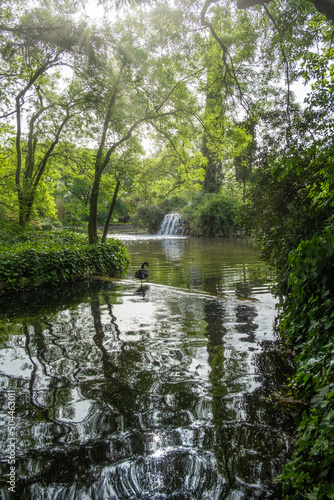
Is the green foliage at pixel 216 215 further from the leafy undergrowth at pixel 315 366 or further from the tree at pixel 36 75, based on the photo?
the leafy undergrowth at pixel 315 366

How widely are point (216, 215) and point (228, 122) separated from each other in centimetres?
1901

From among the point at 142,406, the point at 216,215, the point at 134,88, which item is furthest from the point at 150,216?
the point at 142,406

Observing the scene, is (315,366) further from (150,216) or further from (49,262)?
(150,216)

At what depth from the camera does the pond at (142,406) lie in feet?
7.14

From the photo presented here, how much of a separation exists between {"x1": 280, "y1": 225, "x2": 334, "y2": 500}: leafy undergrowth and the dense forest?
11 millimetres

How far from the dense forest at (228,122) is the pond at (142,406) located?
0.41 meters

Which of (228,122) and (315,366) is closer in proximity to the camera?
(315,366)

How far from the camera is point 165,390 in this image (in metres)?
3.34

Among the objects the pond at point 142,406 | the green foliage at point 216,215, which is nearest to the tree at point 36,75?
the pond at point 142,406

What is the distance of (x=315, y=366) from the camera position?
247cm

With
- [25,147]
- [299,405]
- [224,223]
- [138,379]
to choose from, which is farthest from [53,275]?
[224,223]

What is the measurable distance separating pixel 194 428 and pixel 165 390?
695mm

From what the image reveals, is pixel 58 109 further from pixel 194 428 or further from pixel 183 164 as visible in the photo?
pixel 194 428

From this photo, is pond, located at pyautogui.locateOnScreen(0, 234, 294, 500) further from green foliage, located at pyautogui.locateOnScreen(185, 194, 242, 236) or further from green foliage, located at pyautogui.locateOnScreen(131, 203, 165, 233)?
green foliage, located at pyautogui.locateOnScreen(131, 203, 165, 233)
